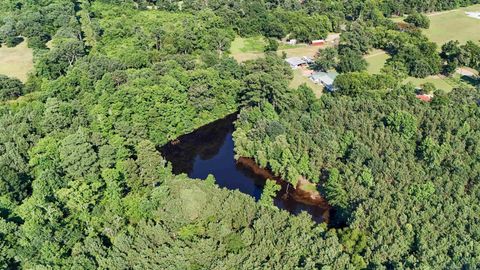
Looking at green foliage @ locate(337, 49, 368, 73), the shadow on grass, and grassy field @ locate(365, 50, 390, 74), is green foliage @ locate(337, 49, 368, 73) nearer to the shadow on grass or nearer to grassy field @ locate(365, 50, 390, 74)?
grassy field @ locate(365, 50, 390, 74)

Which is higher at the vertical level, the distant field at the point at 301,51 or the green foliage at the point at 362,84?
the green foliage at the point at 362,84

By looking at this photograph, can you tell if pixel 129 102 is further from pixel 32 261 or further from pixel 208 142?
pixel 32 261

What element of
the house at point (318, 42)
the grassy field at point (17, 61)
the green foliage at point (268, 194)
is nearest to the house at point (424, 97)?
the house at point (318, 42)

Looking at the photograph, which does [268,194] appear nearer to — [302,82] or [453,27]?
[302,82]

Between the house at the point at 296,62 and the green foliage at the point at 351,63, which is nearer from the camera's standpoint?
the green foliage at the point at 351,63

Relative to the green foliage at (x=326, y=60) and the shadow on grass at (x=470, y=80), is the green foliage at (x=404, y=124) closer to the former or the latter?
the green foliage at (x=326, y=60)

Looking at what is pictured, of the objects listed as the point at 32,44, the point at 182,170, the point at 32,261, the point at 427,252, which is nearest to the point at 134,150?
the point at 182,170

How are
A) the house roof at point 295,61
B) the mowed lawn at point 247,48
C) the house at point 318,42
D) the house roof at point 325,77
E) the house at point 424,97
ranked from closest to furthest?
the house at point 424,97, the house roof at point 325,77, the house roof at point 295,61, the mowed lawn at point 247,48, the house at point 318,42

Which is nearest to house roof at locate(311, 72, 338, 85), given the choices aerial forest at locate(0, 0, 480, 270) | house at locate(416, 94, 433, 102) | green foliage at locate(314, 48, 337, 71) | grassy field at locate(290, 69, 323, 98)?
grassy field at locate(290, 69, 323, 98)
